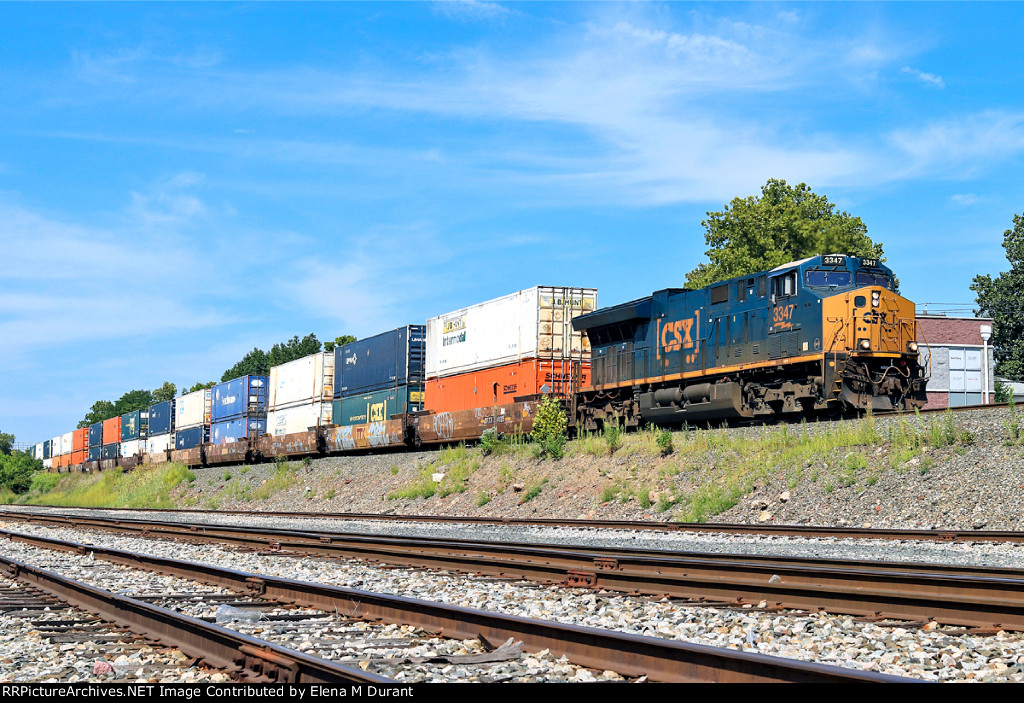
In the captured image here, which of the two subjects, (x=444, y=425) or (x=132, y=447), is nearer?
(x=444, y=425)

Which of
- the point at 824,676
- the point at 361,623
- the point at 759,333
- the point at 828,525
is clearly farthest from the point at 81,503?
the point at 824,676

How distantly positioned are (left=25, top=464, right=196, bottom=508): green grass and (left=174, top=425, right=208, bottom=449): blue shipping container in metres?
2.18

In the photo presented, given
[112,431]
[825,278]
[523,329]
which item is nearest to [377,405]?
[523,329]

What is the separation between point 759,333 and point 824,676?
55.8 feet

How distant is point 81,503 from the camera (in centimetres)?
5356

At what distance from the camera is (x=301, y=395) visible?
4200 centimetres

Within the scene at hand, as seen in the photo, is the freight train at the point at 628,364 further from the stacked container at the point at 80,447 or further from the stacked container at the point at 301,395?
the stacked container at the point at 80,447

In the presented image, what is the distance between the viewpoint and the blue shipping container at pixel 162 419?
5741 cm

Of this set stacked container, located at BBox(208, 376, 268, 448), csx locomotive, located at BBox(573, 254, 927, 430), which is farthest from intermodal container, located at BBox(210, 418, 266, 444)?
csx locomotive, located at BBox(573, 254, 927, 430)

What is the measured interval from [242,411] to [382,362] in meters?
13.9

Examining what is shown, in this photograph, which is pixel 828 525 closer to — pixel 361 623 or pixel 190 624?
pixel 361 623

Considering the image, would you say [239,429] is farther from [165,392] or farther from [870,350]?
[165,392]

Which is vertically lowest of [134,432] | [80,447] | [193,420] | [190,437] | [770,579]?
[80,447]

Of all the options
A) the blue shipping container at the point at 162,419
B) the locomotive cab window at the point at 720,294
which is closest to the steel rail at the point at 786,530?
the locomotive cab window at the point at 720,294
